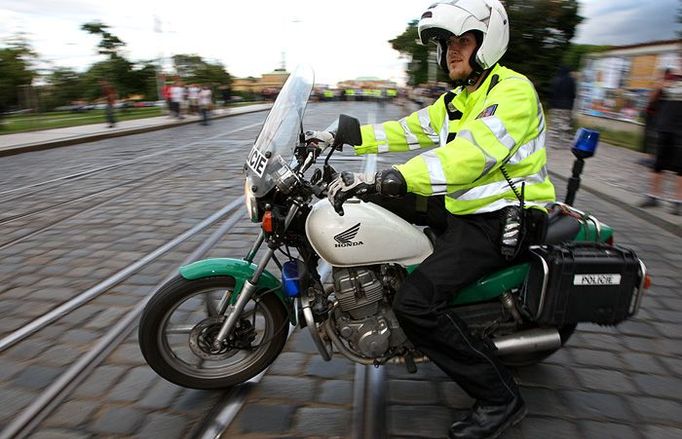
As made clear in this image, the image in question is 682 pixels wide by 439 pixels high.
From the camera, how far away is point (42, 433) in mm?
2508

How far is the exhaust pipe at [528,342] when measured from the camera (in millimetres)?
2662

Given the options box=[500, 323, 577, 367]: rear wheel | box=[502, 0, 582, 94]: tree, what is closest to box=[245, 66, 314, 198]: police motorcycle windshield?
box=[500, 323, 577, 367]: rear wheel

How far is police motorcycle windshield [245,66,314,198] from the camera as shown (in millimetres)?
2420

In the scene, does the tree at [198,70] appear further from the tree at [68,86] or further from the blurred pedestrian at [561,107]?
the blurred pedestrian at [561,107]

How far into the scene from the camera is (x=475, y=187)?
2498 millimetres

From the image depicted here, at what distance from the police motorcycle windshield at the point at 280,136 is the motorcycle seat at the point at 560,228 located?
1.34 m

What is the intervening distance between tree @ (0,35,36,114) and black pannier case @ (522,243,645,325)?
20764 millimetres

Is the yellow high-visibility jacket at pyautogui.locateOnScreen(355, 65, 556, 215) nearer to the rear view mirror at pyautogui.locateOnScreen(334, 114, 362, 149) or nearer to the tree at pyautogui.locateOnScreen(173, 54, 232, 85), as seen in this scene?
the rear view mirror at pyautogui.locateOnScreen(334, 114, 362, 149)

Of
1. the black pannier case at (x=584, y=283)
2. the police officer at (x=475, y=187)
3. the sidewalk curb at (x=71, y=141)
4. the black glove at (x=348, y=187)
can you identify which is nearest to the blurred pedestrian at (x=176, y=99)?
the sidewalk curb at (x=71, y=141)

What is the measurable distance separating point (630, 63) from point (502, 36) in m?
13.0

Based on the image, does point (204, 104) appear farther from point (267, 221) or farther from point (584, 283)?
point (584, 283)

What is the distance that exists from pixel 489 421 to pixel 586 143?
1.53 m

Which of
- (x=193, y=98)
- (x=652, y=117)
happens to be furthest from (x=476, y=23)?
(x=193, y=98)

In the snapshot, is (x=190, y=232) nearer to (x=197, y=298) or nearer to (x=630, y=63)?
(x=197, y=298)
